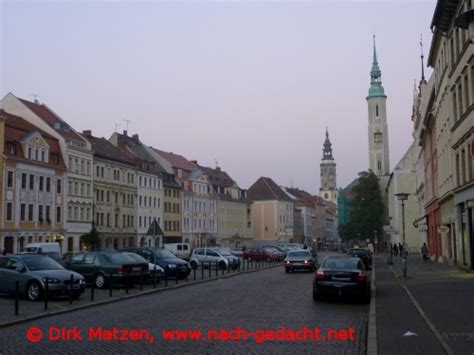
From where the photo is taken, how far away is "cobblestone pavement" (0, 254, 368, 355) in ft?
37.5

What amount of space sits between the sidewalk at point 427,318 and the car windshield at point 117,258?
10.9 meters

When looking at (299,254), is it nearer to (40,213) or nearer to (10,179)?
(10,179)

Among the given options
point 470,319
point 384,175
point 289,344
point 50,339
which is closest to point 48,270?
point 50,339

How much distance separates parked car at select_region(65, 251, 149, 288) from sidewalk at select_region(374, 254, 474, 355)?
10.3 m

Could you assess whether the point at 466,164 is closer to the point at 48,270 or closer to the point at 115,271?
the point at 115,271

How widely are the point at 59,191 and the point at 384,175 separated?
8124 centimetres

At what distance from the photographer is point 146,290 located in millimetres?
24953

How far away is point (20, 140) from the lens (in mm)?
58094

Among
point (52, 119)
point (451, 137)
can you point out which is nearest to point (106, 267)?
point (451, 137)

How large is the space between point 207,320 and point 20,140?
47818 mm

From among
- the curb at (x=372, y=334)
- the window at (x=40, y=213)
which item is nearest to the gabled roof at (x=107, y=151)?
the window at (x=40, y=213)

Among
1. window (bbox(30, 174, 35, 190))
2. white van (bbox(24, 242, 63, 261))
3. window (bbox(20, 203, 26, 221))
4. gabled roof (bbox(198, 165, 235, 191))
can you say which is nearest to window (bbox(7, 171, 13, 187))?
window (bbox(20, 203, 26, 221))

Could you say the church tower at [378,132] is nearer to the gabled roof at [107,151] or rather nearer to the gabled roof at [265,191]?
the gabled roof at [265,191]

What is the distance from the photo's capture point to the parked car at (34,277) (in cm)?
2064
